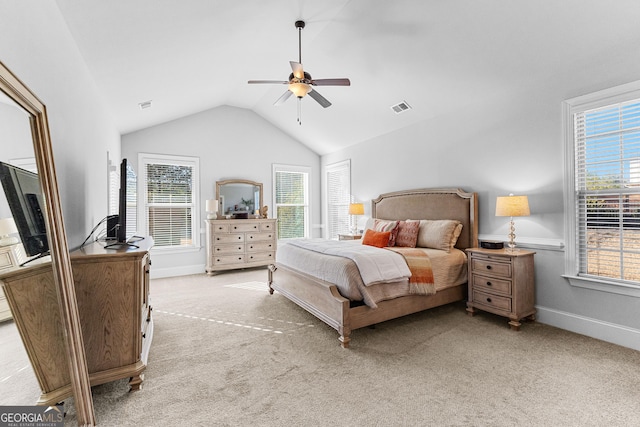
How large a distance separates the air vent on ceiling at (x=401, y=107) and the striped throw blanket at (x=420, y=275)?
2.38m

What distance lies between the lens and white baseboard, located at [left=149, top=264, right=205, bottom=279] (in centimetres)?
544

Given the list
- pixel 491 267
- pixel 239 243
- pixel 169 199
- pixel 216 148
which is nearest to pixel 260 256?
pixel 239 243

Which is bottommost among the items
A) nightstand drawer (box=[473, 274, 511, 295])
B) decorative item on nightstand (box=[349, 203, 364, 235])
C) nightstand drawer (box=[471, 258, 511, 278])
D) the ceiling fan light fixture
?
nightstand drawer (box=[473, 274, 511, 295])

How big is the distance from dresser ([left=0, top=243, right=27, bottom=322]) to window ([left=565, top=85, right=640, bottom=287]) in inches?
165

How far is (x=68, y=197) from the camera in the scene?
7.40 feet

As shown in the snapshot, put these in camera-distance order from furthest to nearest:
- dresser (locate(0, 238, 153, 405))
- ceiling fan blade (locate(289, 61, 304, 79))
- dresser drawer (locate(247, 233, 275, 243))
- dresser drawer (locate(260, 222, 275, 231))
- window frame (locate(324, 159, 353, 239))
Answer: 1. window frame (locate(324, 159, 353, 239))
2. dresser drawer (locate(260, 222, 275, 231))
3. dresser drawer (locate(247, 233, 275, 243))
4. ceiling fan blade (locate(289, 61, 304, 79))
5. dresser (locate(0, 238, 153, 405))

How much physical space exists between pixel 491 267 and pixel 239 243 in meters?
4.28

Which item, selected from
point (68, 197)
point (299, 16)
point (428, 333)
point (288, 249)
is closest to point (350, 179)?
point (288, 249)

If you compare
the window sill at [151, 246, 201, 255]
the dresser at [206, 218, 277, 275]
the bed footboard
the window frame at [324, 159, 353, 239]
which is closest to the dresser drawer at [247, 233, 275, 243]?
the dresser at [206, 218, 277, 275]

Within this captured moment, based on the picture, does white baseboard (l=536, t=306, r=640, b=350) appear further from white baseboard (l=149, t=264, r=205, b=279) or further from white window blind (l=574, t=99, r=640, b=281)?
white baseboard (l=149, t=264, r=205, b=279)

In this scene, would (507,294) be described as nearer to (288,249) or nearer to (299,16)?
(288,249)

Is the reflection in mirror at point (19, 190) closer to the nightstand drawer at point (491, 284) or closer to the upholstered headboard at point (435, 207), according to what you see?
the nightstand drawer at point (491, 284)

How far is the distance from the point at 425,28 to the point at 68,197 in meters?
3.58

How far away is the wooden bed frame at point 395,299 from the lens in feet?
9.08
